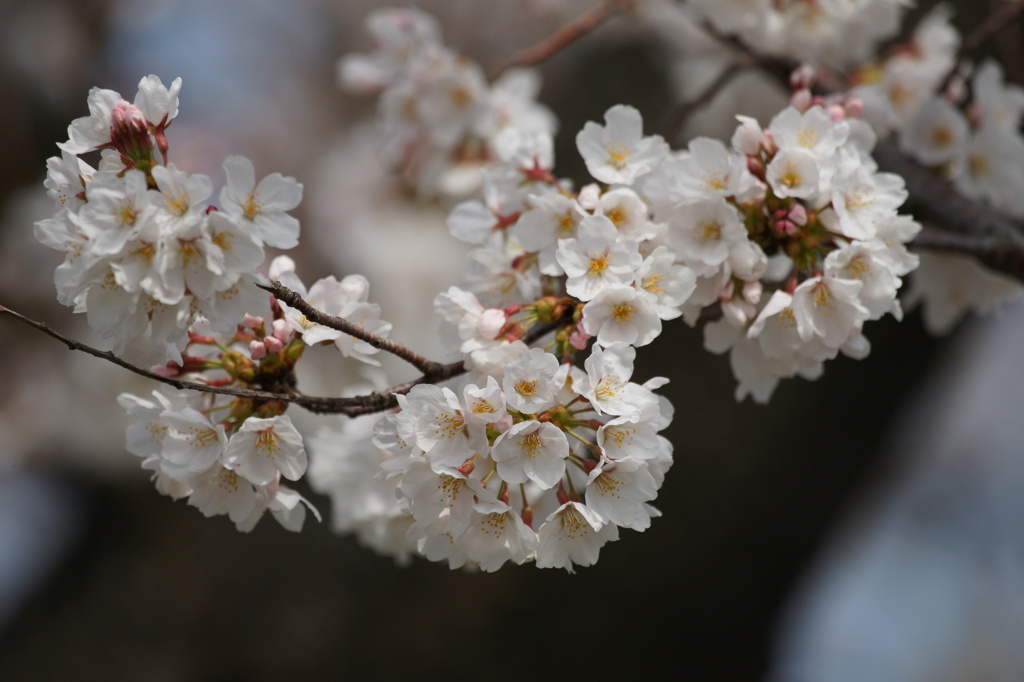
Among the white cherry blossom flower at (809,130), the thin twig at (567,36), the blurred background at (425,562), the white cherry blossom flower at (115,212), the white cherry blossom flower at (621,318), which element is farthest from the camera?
the blurred background at (425,562)

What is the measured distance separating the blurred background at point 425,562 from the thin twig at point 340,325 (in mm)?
1153

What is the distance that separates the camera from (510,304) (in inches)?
36.5

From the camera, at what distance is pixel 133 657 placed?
238 cm

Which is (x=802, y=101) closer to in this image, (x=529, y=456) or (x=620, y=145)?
(x=620, y=145)

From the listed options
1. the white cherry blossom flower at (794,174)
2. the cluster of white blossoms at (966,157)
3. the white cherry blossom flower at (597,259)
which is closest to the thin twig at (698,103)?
the cluster of white blossoms at (966,157)

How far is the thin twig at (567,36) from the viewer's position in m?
1.49

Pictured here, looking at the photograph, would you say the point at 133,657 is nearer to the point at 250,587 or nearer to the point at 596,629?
the point at 250,587

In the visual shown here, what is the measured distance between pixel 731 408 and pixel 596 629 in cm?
81

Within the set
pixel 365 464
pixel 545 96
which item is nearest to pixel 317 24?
pixel 545 96

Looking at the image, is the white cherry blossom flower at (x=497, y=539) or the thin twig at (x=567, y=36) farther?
the thin twig at (x=567, y=36)

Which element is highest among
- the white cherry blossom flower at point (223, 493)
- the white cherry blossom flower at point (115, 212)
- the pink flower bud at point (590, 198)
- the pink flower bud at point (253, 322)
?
the pink flower bud at point (590, 198)

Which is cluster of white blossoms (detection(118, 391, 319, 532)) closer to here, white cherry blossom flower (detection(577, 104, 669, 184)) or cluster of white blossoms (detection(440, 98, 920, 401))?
cluster of white blossoms (detection(440, 98, 920, 401))

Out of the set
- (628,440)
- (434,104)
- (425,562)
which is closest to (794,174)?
(628,440)

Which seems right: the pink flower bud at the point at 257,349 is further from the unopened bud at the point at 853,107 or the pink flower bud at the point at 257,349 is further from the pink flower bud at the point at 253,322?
the unopened bud at the point at 853,107
